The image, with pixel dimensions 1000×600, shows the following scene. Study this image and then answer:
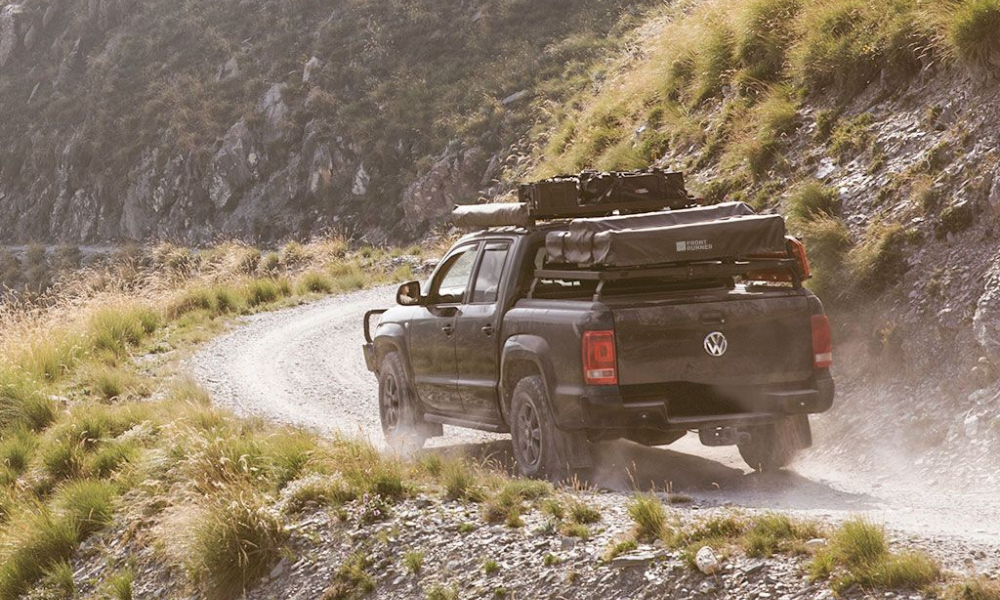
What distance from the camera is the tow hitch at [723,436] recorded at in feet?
27.6

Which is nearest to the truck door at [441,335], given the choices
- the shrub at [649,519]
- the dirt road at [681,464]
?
the dirt road at [681,464]

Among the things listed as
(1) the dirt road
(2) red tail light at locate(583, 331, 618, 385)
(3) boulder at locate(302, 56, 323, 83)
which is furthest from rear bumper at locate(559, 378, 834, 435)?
(3) boulder at locate(302, 56, 323, 83)

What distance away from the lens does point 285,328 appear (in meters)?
20.5

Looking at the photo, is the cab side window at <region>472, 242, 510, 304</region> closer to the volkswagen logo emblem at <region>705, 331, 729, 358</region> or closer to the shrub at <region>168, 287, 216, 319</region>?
the volkswagen logo emblem at <region>705, 331, 729, 358</region>

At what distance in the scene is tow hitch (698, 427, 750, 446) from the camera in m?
8.41

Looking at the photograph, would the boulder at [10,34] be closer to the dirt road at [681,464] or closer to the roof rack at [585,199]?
the dirt road at [681,464]

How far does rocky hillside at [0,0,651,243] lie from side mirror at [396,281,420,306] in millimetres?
26976

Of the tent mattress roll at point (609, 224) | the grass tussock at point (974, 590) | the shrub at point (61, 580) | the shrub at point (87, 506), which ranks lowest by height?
the shrub at point (61, 580)

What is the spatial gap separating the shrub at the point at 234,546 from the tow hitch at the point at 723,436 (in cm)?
302

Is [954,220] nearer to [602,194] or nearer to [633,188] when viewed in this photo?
[633,188]

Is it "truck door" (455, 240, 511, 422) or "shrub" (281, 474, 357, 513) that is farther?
"truck door" (455, 240, 511, 422)

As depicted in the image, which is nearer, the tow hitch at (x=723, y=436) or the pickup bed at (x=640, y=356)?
the pickup bed at (x=640, y=356)

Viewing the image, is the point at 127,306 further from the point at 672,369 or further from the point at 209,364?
the point at 672,369

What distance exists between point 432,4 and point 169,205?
13.4 metres
